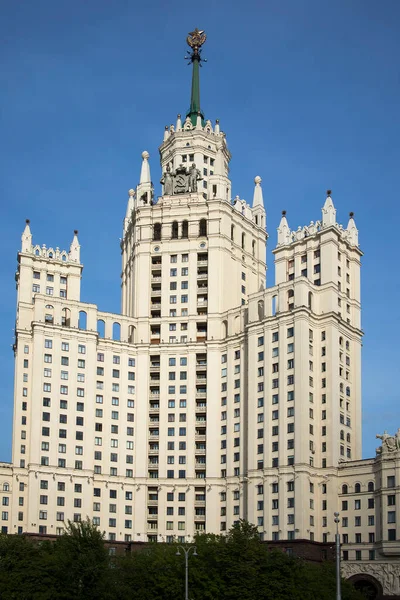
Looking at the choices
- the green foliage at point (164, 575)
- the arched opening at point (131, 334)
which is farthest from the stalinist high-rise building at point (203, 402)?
the green foliage at point (164, 575)

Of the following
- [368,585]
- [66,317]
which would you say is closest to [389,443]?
[368,585]

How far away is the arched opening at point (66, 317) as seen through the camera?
189 m

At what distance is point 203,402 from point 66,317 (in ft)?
99.7

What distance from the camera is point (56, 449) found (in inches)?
7003

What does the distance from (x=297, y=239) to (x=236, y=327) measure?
20.1 meters

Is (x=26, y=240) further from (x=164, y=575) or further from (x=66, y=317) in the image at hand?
(x=164, y=575)

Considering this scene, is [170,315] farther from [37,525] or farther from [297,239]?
[37,525]

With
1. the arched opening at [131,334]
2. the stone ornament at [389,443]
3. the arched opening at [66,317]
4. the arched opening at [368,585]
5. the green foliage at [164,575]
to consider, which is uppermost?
the arched opening at [66,317]

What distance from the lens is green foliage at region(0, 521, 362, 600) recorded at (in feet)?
428

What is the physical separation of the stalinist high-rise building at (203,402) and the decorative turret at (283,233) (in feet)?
1.12

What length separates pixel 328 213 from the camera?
184000 millimetres

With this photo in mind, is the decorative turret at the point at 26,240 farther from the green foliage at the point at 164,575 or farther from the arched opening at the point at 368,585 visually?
the arched opening at the point at 368,585

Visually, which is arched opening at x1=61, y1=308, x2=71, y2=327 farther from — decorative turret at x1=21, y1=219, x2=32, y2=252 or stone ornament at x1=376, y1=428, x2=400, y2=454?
stone ornament at x1=376, y1=428, x2=400, y2=454

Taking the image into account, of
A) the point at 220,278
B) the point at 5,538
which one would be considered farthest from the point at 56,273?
the point at 5,538
